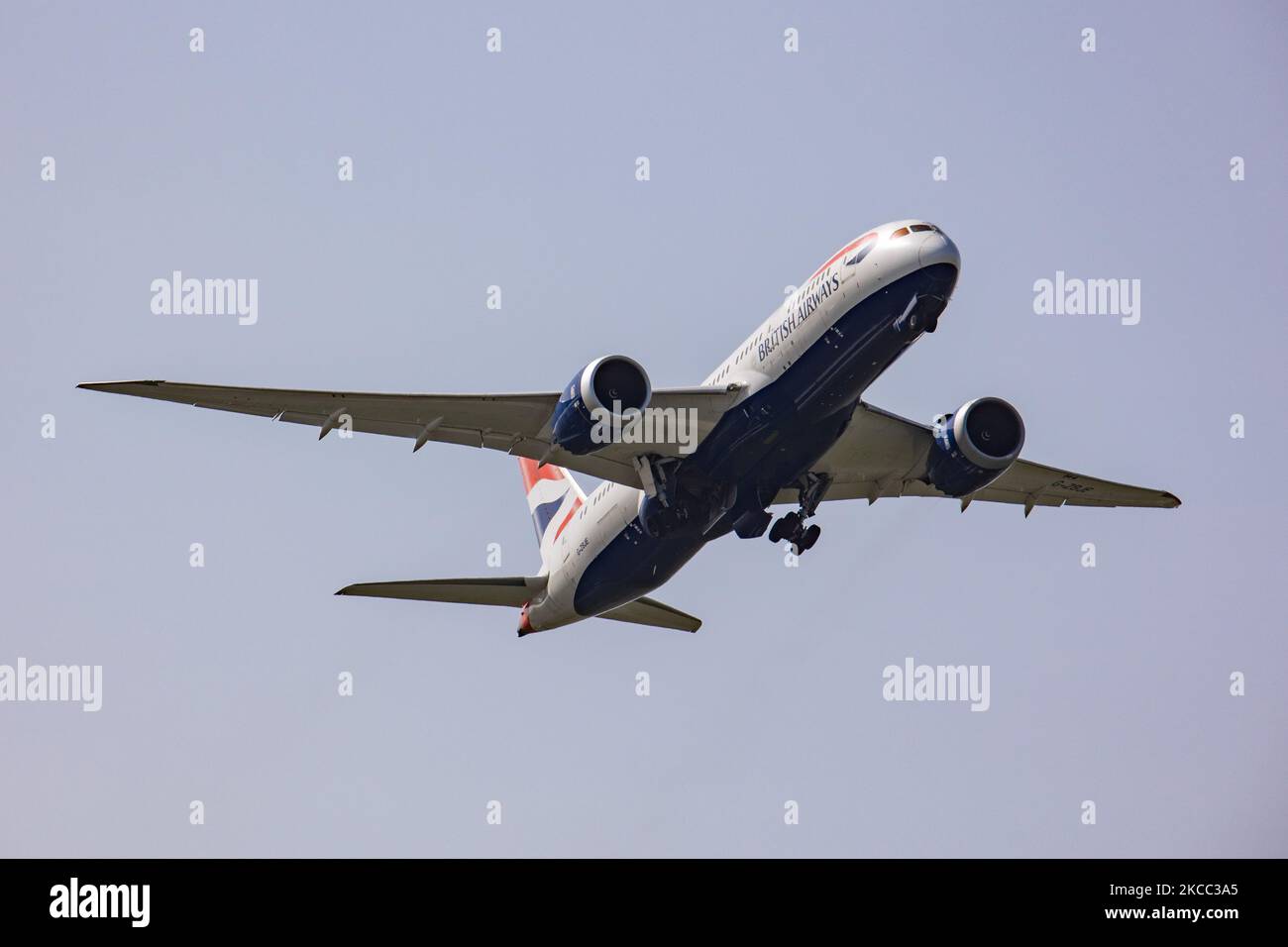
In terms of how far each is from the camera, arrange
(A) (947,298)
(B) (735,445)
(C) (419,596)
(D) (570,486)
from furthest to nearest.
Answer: (D) (570,486)
(C) (419,596)
(B) (735,445)
(A) (947,298)

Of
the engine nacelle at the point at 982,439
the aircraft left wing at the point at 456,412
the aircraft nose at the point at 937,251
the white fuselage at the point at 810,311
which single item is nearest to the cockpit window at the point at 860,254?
the white fuselage at the point at 810,311

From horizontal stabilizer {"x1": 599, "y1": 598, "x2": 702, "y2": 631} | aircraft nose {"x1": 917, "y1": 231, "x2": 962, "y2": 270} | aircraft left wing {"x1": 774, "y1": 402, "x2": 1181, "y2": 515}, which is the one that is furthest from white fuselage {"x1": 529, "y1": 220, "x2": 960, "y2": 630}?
horizontal stabilizer {"x1": 599, "y1": 598, "x2": 702, "y2": 631}

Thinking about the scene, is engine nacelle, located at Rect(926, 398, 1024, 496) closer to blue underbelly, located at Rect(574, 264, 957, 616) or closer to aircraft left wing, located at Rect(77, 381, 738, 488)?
blue underbelly, located at Rect(574, 264, 957, 616)

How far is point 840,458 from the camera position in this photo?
38.1m

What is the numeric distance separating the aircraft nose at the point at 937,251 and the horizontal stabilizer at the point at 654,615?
1424 cm

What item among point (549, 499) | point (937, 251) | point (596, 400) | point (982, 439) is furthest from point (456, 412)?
point (982, 439)

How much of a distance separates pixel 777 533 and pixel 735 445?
4433 mm

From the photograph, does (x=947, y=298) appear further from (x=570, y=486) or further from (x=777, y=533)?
(x=570, y=486)

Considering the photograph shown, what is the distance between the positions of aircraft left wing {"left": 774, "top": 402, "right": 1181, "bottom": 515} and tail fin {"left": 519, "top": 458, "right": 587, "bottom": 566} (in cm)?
553

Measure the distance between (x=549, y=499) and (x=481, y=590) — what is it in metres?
4.60

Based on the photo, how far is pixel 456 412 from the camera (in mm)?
35188

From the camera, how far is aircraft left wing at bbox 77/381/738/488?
110 ft
